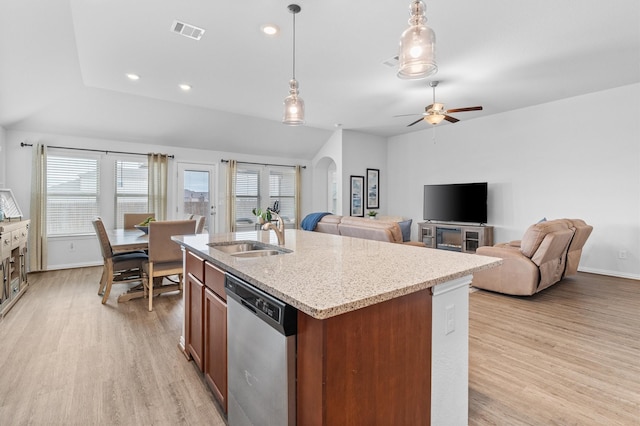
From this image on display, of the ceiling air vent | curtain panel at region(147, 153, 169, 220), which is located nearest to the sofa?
the ceiling air vent

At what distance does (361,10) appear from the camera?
2.85 m

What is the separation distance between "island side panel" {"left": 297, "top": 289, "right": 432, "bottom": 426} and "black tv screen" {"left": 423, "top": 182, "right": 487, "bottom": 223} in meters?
5.52

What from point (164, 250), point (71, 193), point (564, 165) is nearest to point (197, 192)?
point (71, 193)

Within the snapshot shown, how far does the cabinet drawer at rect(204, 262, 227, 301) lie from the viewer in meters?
1.69

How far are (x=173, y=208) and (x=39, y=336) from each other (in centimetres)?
392

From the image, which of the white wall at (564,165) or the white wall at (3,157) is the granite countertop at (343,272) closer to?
the white wall at (564,165)

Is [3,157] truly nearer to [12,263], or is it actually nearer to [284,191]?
[12,263]

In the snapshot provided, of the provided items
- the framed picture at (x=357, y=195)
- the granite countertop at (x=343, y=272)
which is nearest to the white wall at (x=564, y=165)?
the framed picture at (x=357, y=195)

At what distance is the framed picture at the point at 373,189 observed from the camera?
784 cm

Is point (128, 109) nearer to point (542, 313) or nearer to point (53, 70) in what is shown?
point (53, 70)

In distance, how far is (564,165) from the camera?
535 centimetres

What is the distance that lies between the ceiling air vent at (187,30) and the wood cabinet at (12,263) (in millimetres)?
2620

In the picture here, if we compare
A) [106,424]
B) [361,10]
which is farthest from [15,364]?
[361,10]

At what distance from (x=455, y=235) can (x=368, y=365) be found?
603 centimetres
